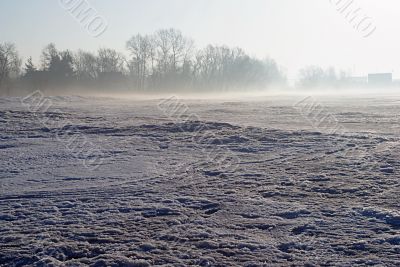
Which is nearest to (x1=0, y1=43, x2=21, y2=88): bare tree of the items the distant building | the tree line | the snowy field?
the tree line

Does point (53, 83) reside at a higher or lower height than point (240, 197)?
higher

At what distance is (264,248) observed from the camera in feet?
14.9

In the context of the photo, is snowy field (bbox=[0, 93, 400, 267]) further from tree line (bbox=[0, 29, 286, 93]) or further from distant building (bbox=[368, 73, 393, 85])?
distant building (bbox=[368, 73, 393, 85])

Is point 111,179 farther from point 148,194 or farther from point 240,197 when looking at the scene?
point 240,197

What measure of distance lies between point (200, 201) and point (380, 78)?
432ft

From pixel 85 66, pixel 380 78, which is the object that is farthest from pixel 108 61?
pixel 380 78

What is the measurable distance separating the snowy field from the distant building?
12150 centimetres

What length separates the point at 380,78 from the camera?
124m

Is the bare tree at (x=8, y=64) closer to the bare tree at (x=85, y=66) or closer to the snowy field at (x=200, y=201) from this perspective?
the bare tree at (x=85, y=66)

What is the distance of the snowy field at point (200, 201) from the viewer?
14.6 feet

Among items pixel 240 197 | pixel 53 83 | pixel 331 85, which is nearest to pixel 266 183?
pixel 240 197

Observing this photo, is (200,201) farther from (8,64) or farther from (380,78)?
(380,78)

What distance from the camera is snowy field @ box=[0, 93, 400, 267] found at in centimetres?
444

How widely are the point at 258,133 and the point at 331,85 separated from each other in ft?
331
